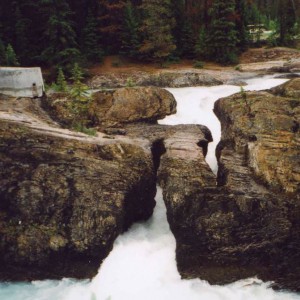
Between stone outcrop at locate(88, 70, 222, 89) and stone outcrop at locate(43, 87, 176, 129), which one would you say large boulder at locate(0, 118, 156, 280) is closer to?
stone outcrop at locate(43, 87, 176, 129)

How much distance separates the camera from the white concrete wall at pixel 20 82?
575 inches

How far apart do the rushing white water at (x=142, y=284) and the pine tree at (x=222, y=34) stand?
757 inches

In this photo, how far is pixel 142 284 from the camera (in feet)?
32.1

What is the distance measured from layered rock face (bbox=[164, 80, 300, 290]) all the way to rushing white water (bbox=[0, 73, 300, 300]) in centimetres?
31

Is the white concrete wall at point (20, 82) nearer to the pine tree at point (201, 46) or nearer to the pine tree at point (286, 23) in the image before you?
the pine tree at point (201, 46)

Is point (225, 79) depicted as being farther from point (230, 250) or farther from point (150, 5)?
point (230, 250)

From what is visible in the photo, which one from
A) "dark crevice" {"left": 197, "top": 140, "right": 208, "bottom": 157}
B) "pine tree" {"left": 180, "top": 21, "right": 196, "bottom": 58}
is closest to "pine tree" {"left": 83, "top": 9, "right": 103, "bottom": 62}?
"pine tree" {"left": 180, "top": 21, "right": 196, "bottom": 58}

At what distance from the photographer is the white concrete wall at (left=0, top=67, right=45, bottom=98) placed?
48.0 feet

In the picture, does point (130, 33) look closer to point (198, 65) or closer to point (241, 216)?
point (198, 65)

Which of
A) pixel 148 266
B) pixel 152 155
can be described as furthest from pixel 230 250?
pixel 152 155

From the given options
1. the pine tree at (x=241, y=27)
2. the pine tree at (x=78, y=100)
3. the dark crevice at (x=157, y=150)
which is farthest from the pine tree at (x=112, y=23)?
the dark crevice at (x=157, y=150)

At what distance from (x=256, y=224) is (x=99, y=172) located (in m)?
4.27

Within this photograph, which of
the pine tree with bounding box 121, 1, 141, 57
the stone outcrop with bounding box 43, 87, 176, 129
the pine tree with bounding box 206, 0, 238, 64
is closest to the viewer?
the stone outcrop with bounding box 43, 87, 176, 129

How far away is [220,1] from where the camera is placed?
27.4 m
